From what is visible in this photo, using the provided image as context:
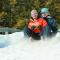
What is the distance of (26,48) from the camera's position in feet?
11.5

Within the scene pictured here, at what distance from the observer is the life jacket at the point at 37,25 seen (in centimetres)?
359

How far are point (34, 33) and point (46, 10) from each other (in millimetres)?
300

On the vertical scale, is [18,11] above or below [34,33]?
above

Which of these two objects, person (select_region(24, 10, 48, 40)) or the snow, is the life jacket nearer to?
person (select_region(24, 10, 48, 40))

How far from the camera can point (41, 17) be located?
144 inches

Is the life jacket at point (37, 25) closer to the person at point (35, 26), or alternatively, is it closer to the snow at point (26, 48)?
the person at point (35, 26)

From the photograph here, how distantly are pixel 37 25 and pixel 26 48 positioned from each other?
0.30 metres

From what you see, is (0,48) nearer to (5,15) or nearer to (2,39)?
(2,39)

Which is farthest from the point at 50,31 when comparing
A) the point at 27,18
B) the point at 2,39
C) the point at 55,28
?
the point at 2,39

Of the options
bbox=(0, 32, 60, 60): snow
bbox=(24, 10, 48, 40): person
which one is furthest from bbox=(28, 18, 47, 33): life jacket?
bbox=(0, 32, 60, 60): snow

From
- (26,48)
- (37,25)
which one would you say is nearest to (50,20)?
(37,25)

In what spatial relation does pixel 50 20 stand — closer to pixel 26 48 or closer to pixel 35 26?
pixel 35 26

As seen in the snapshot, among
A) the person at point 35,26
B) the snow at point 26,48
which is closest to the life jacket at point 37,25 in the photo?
the person at point 35,26

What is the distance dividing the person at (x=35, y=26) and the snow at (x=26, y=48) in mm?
71
